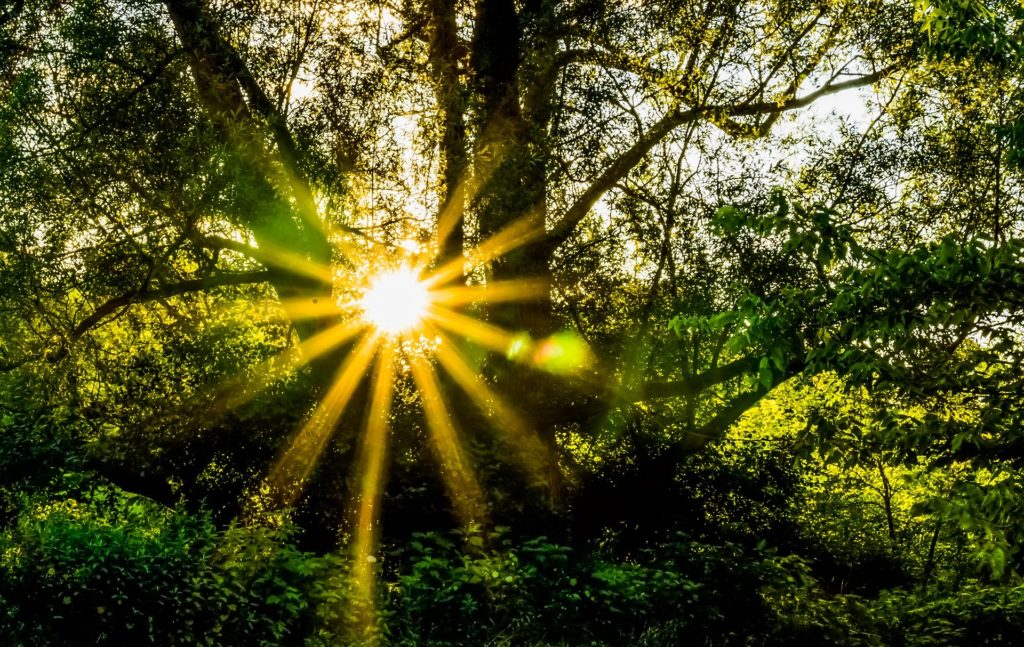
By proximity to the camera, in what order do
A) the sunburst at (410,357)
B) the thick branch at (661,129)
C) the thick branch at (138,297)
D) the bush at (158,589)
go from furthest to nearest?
1. the thick branch at (661,129)
2. the sunburst at (410,357)
3. the thick branch at (138,297)
4. the bush at (158,589)

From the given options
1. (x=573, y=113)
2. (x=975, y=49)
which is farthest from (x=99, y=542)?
(x=975, y=49)

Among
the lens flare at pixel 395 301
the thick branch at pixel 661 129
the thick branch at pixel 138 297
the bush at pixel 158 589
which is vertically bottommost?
the bush at pixel 158 589

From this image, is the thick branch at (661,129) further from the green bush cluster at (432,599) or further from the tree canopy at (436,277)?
the green bush cluster at (432,599)

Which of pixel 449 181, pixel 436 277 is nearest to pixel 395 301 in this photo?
pixel 436 277

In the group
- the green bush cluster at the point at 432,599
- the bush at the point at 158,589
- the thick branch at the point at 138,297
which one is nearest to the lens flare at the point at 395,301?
the thick branch at the point at 138,297

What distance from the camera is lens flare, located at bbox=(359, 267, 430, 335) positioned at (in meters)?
10.9

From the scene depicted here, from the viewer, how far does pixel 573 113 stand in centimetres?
1148

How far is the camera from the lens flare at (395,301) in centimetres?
1089

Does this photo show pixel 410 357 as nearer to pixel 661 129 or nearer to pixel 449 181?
pixel 449 181

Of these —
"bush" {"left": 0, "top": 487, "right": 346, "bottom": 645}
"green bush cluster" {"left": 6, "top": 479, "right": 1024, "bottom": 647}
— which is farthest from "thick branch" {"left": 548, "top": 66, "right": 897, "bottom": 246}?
"bush" {"left": 0, "top": 487, "right": 346, "bottom": 645}

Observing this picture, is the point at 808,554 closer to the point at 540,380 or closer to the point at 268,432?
the point at 540,380

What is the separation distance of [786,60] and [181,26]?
27.9 feet

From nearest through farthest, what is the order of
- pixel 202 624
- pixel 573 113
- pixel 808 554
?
pixel 202 624, pixel 573 113, pixel 808 554

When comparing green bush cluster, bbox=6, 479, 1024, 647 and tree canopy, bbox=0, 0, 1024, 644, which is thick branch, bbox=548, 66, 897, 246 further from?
green bush cluster, bbox=6, 479, 1024, 647
